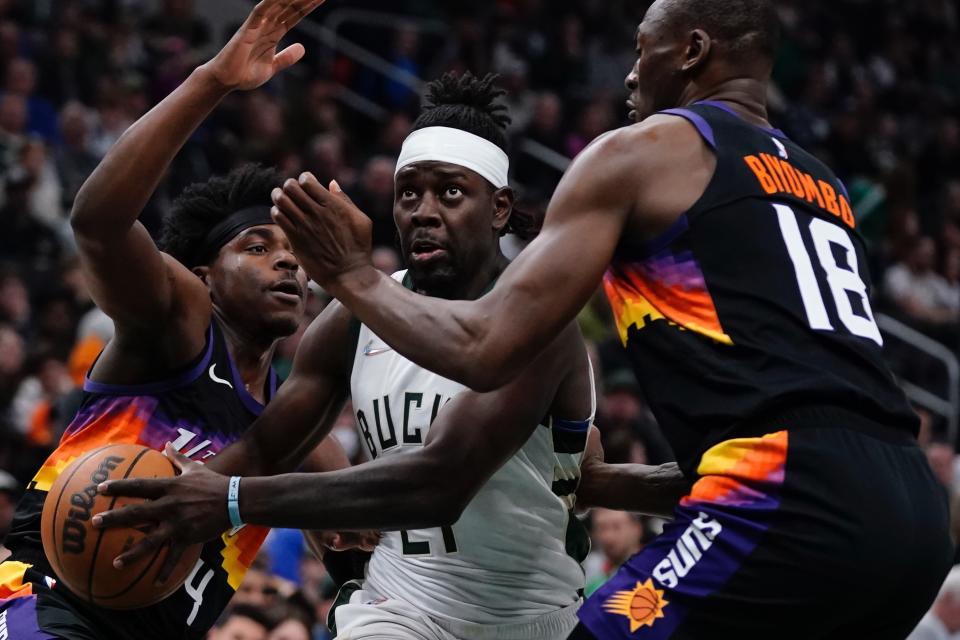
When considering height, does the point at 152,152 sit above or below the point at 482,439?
above

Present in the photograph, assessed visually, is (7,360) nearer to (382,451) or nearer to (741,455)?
(382,451)

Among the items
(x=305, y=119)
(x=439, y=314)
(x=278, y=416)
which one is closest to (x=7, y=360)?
(x=305, y=119)

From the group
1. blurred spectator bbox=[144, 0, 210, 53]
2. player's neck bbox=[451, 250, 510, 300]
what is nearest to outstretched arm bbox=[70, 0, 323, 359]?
player's neck bbox=[451, 250, 510, 300]

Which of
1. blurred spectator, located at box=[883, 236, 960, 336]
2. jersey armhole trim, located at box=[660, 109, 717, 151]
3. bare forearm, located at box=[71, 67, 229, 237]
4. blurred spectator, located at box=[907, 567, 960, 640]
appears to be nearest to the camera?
jersey armhole trim, located at box=[660, 109, 717, 151]

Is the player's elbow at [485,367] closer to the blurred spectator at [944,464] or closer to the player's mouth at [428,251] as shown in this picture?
the player's mouth at [428,251]

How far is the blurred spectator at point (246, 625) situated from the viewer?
648 centimetres

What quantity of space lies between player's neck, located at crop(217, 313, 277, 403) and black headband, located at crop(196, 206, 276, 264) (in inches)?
9.6

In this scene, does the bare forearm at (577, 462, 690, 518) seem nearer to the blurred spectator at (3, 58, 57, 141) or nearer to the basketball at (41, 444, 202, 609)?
the basketball at (41, 444, 202, 609)

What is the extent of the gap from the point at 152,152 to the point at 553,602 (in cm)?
179

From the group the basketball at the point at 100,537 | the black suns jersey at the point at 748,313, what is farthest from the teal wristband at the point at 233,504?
the black suns jersey at the point at 748,313

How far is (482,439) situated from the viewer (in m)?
3.95

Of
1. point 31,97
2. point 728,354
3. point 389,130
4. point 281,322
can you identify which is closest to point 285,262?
point 281,322

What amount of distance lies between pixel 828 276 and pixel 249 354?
2.12 m

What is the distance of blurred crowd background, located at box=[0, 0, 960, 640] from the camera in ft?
32.0
